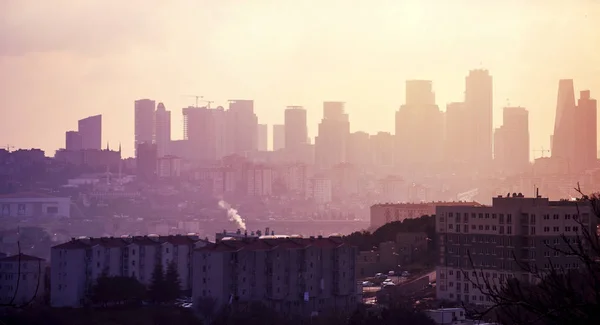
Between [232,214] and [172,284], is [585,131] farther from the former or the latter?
[172,284]

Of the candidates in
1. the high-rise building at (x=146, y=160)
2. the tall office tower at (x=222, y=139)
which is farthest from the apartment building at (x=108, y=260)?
the tall office tower at (x=222, y=139)

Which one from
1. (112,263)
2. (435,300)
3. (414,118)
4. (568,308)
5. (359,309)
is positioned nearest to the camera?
(568,308)

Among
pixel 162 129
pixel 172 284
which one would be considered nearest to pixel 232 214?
pixel 162 129

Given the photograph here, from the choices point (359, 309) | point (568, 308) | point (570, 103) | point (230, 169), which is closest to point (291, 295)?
point (359, 309)

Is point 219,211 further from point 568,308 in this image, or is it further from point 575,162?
point 568,308

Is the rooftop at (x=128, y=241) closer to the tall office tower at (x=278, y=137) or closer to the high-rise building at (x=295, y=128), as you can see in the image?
the high-rise building at (x=295, y=128)

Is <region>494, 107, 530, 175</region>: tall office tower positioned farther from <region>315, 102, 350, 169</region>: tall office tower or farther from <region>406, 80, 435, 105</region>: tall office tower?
<region>315, 102, 350, 169</region>: tall office tower
